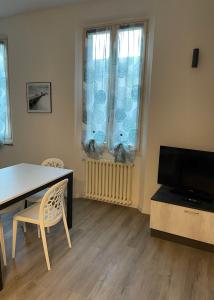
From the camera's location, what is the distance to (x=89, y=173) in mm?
Answer: 3635

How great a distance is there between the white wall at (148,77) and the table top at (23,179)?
3.80 feet

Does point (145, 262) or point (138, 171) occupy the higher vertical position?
point (138, 171)

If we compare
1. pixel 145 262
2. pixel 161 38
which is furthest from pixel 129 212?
pixel 161 38

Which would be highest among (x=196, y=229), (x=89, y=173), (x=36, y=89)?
(x=36, y=89)

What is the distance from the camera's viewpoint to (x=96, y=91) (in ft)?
11.3

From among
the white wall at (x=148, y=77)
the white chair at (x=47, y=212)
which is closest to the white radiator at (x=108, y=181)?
the white wall at (x=148, y=77)

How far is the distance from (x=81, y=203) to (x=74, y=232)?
2.91 ft

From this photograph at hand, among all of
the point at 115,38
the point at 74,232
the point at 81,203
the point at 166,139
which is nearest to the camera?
the point at 74,232

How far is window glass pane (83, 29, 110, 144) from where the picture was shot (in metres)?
3.32

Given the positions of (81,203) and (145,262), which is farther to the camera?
(81,203)

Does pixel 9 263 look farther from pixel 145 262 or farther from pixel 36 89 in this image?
pixel 36 89

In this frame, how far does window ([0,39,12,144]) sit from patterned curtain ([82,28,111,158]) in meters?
1.64

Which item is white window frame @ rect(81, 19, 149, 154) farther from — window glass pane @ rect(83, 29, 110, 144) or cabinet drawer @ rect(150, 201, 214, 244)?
cabinet drawer @ rect(150, 201, 214, 244)

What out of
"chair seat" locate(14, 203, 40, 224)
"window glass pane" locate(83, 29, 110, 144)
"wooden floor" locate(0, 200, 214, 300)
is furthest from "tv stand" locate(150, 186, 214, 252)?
"window glass pane" locate(83, 29, 110, 144)
